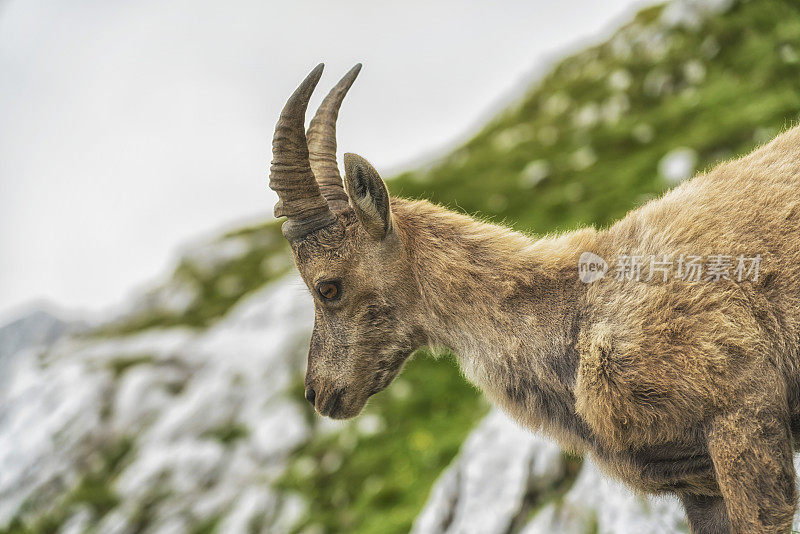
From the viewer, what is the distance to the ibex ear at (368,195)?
22.2 ft

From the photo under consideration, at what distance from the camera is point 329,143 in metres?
8.41

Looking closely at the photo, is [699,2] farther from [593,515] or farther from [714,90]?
[593,515]

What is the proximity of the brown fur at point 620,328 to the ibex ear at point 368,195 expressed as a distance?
0.02m

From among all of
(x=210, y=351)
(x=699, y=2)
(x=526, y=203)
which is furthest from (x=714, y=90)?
(x=210, y=351)

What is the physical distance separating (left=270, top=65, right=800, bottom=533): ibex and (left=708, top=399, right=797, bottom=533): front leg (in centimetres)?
1

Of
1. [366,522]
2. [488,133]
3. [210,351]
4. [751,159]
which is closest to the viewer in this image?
[751,159]

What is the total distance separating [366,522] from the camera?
26.6 meters

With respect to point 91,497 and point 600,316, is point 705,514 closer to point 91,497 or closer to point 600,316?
point 600,316

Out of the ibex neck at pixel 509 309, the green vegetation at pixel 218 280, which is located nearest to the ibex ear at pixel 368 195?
the ibex neck at pixel 509 309

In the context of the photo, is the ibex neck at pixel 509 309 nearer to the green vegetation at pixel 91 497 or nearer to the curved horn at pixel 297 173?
the curved horn at pixel 297 173

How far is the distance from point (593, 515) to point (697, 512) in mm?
5541

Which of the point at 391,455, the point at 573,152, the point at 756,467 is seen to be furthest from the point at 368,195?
the point at 573,152

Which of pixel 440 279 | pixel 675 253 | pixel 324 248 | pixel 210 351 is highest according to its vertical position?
pixel 324 248

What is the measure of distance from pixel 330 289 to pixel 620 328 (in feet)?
10.1
